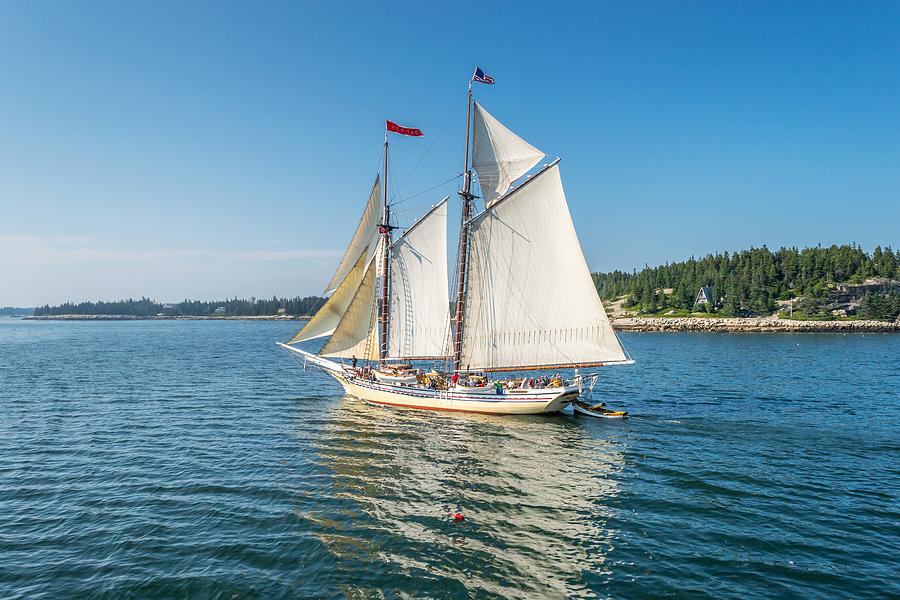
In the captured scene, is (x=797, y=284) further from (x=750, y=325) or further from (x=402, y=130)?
(x=402, y=130)

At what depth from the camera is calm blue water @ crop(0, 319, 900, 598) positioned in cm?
1738

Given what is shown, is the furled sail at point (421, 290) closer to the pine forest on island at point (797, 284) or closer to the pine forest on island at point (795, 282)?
the pine forest on island at point (797, 284)

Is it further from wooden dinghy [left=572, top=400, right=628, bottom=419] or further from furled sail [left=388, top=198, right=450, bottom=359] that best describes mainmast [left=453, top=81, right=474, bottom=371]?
wooden dinghy [left=572, top=400, right=628, bottom=419]

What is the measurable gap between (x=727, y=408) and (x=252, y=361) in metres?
70.7

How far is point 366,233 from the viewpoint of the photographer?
5038cm

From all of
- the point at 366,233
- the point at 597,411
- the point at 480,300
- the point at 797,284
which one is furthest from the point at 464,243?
the point at 797,284

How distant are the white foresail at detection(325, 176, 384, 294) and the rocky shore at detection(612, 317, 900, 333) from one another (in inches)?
5503

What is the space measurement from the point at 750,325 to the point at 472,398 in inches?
5734

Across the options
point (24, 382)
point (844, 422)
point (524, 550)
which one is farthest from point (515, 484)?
point (24, 382)

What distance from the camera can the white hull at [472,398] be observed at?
41.7 meters

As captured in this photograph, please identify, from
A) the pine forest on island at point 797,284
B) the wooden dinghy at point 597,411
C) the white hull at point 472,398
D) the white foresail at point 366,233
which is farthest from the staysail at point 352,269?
the pine forest on island at point 797,284

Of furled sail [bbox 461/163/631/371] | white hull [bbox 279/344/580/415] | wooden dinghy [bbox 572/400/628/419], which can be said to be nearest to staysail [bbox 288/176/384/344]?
white hull [bbox 279/344/580/415]

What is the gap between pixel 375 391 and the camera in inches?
1893

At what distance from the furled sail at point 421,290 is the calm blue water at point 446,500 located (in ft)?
25.6
